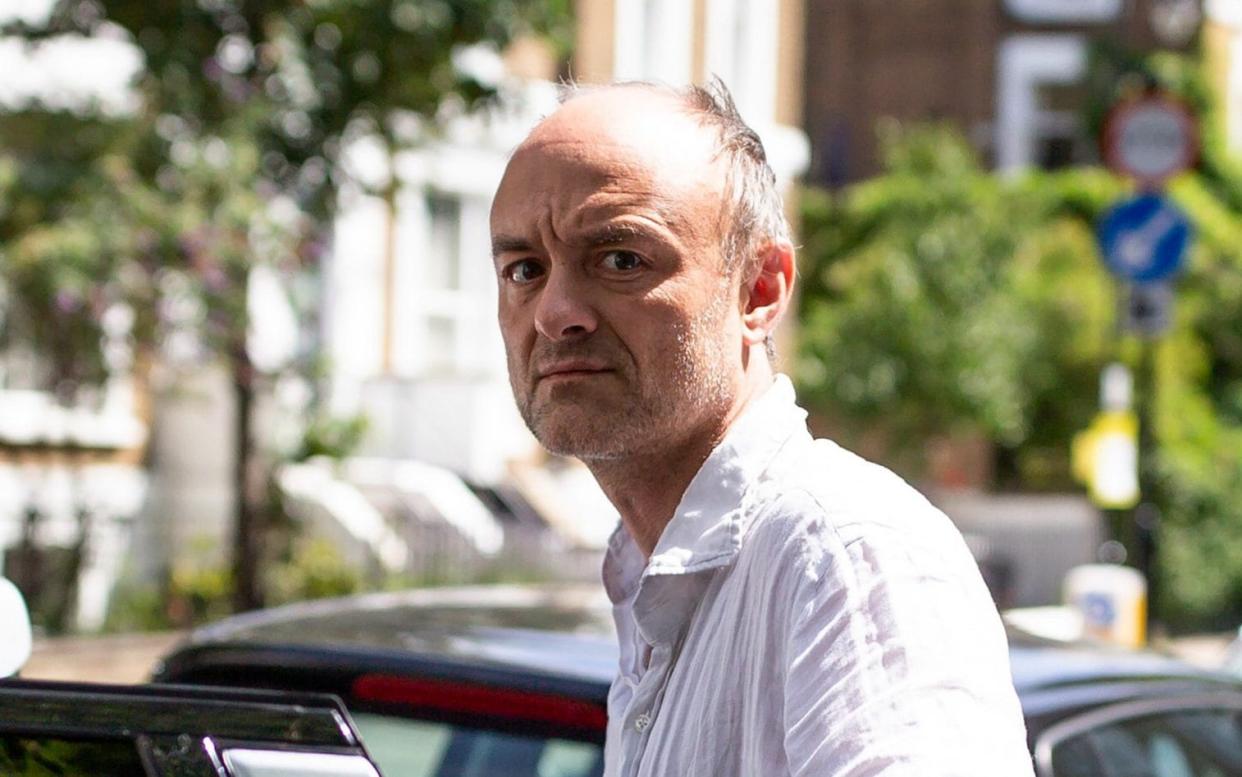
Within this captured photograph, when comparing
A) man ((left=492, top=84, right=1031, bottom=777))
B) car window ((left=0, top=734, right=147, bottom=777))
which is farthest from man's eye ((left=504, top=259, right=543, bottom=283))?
car window ((left=0, top=734, right=147, bottom=777))

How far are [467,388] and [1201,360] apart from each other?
1332cm

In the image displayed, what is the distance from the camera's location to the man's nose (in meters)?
2.12

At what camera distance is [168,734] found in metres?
2.02

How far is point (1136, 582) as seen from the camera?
11852mm

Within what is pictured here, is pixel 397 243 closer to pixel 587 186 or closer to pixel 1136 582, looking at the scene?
pixel 1136 582

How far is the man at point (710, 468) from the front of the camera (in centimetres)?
183

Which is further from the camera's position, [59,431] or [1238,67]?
[1238,67]

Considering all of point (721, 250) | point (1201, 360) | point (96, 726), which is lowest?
point (1201, 360)

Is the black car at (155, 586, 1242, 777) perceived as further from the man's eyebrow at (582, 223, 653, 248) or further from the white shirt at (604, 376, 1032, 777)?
the man's eyebrow at (582, 223, 653, 248)

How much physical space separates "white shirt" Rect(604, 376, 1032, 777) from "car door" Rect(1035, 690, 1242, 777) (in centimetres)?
163

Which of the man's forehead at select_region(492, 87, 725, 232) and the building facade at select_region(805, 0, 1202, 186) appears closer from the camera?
the man's forehead at select_region(492, 87, 725, 232)

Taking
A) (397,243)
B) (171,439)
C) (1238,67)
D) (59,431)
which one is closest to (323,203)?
(59,431)

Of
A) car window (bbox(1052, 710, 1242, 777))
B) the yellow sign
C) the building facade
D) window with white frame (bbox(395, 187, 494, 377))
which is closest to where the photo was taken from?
car window (bbox(1052, 710, 1242, 777))

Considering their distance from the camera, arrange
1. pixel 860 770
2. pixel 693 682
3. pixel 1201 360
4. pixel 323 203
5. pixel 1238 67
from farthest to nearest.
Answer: pixel 1238 67, pixel 1201 360, pixel 323 203, pixel 693 682, pixel 860 770
